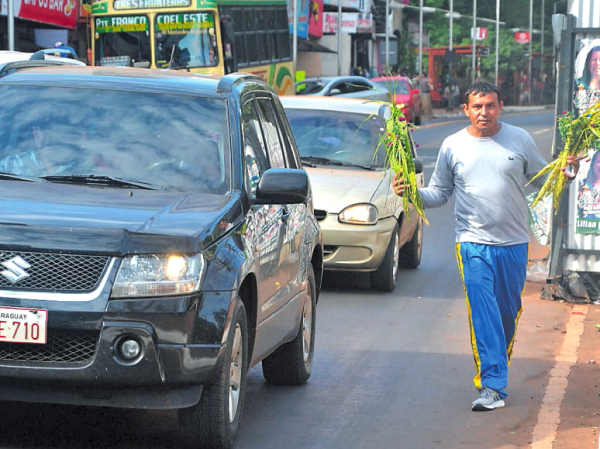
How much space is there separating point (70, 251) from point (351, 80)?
1226 inches

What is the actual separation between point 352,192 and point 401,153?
3965 mm

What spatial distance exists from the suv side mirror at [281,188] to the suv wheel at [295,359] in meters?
1.38

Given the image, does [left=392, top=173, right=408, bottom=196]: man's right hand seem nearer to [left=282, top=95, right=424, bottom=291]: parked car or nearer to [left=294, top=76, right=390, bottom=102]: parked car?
[left=282, top=95, right=424, bottom=291]: parked car

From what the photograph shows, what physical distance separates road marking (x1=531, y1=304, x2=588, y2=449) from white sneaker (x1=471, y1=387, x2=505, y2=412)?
240 mm

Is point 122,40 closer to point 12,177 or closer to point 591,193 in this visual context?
point 591,193

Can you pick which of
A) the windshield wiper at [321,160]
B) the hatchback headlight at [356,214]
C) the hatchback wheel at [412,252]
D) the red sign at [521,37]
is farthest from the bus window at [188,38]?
the red sign at [521,37]

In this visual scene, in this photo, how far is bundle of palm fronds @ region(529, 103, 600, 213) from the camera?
23.7 feet

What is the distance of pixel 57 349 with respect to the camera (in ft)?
17.1

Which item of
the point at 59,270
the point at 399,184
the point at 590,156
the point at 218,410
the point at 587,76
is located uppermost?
the point at 587,76

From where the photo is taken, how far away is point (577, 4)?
11227mm

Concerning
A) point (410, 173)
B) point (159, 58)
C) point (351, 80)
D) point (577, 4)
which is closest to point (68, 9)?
point (159, 58)

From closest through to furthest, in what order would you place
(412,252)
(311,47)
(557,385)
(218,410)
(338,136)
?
1. (218,410)
2. (557,385)
3. (338,136)
4. (412,252)
5. (311,47)

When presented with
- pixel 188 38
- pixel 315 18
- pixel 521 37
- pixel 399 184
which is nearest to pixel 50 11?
pixel 188 38

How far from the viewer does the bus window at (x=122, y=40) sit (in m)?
27.3
